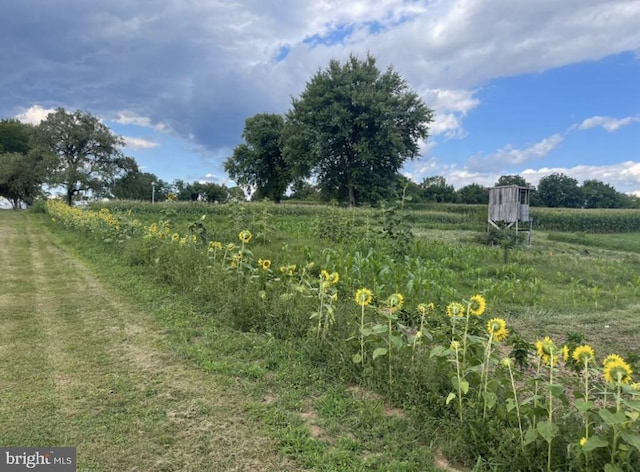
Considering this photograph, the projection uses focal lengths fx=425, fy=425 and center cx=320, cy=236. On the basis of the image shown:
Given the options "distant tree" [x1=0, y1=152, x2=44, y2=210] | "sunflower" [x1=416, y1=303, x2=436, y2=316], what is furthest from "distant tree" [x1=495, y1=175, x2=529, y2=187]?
"sunflower" [x1=416, y1=303, x2=436, y2=316]

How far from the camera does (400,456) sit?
2211 mm

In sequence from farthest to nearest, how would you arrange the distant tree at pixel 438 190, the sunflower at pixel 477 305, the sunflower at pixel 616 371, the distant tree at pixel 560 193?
the distant tree at pixel 560 193, the distant tree at pixel 438 190, the sunflower at pixel 477 305, the sunflower at pixel 616 371

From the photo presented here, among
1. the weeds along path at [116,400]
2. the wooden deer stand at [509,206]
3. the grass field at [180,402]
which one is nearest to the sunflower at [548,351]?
the grass field at [180,402]

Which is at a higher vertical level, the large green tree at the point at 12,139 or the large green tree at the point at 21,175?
the large green tree at the point at 12,139

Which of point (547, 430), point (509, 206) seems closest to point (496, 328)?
point (547, 430)

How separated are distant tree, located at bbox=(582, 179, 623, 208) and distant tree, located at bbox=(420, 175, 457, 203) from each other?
21589mm

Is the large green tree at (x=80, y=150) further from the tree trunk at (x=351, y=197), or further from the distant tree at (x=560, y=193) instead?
the distant tree at (x=560, y=193)

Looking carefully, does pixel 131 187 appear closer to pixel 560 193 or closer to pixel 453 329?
pixel 453 329

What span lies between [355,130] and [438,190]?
3113 cm

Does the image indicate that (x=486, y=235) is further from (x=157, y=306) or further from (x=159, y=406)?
(x=159, y=406)

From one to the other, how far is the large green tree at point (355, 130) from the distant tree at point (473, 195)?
1068 inches

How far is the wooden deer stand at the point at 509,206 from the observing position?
712 inches

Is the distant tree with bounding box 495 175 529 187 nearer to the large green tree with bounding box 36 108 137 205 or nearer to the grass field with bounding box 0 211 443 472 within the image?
the large green tree with bounding box 36 108 137 205

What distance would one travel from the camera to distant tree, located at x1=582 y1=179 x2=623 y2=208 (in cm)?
6397
